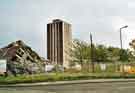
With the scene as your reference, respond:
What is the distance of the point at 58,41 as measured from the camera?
427 feet

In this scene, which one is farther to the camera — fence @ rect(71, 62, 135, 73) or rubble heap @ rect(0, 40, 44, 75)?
rubble heap @ rect(0, 40, 44, 75)

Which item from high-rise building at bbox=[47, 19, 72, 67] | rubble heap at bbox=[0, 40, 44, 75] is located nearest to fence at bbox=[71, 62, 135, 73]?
Result: rubble heap at bbox=[0, 40, 44, 75]

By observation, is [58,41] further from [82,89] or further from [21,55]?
[82,89]

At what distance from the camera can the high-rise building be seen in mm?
127963

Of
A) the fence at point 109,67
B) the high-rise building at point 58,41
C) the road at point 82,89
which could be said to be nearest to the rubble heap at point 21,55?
the fence at point 109,67

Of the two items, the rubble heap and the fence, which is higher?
the rubble heap

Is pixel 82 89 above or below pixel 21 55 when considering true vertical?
below

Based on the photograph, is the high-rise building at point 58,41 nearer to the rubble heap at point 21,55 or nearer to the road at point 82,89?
the rubble heap at point 21,55

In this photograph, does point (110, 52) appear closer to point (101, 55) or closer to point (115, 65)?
point (101, 55)

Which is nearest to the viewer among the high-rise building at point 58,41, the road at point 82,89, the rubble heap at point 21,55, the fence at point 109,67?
the road at point 82,89

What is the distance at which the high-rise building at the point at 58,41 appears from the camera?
127963mm

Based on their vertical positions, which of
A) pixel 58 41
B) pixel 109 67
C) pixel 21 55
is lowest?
pixel 109 67

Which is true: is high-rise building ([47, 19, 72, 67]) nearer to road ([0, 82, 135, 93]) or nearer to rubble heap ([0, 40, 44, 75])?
rubble heap ([0, 40, 44, 75])

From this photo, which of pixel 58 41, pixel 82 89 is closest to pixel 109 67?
pixel 82 89
